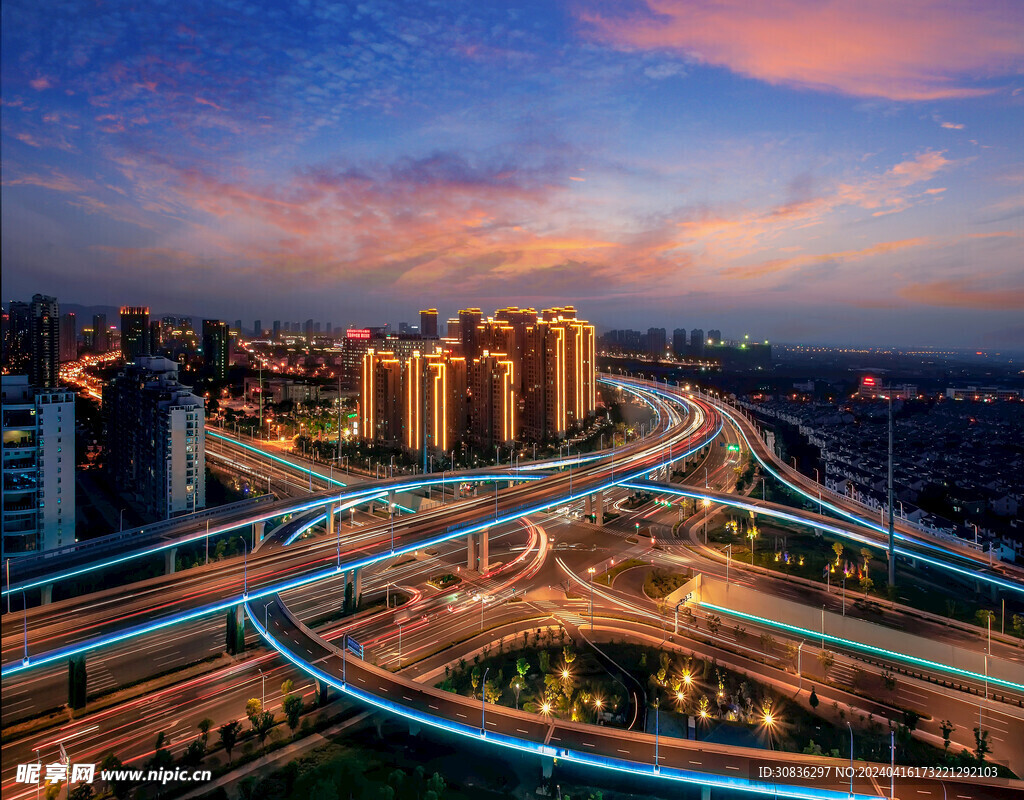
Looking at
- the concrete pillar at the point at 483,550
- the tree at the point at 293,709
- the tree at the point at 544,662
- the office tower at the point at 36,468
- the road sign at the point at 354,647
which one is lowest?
the tree at the point at 544,662

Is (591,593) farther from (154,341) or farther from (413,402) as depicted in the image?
(154,341)

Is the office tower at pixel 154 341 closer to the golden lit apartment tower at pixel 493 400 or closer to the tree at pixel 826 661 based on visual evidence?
the golden lit apartment tower at pixel 493 400

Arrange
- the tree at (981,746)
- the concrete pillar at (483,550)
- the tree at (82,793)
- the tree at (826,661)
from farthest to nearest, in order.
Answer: the concrete pillar at (483,550) < the tree at (826,661) < the tree at (981,746) < the tree at (82,793)

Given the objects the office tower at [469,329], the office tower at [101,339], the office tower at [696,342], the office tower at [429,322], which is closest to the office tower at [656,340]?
the office tower at [696,342]

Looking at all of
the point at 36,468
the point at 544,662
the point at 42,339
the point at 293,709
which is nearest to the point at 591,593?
the point at 544,662

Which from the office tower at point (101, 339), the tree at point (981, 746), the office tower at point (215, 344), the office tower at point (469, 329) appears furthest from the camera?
the office tower at point (101, 339)

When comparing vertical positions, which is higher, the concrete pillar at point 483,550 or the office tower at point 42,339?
the office tower at point 42,339

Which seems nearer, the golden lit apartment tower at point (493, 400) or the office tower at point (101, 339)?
the golden lit apartment tower at point (493, 400)
